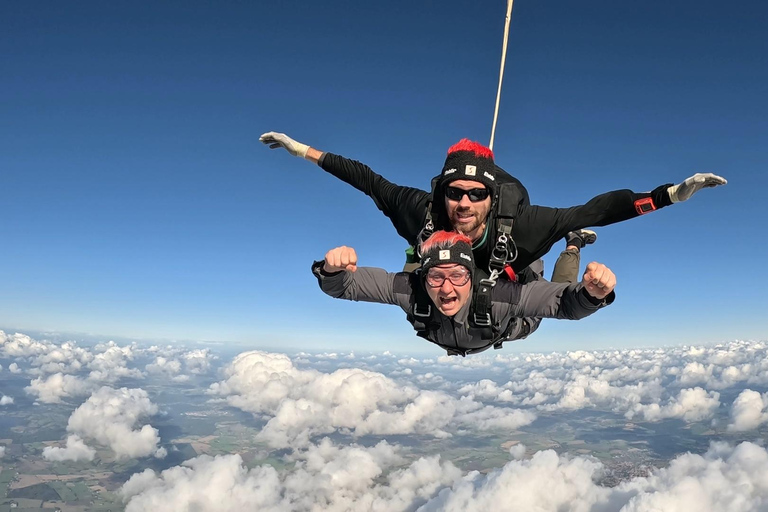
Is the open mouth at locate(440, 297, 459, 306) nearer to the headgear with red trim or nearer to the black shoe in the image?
the headgear with red trim

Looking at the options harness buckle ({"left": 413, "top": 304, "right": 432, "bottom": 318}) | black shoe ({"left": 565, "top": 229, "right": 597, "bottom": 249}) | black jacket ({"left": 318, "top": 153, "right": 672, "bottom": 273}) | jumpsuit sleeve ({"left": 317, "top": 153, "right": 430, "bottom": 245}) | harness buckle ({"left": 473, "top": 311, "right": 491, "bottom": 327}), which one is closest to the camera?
black jacket ({"left": 318, "top": 153, "right": 672, "bottom": 273})

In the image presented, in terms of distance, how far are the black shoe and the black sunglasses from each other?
2.28 m

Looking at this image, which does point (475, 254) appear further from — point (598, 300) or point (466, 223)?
point (598, 300)

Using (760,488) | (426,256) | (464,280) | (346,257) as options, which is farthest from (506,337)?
(760,488)

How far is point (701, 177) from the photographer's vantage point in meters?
3.26

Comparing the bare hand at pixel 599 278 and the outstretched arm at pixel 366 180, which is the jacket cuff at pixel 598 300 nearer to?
the bare hand at pixel 599 278

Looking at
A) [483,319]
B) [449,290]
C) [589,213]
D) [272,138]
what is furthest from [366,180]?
[589,213]

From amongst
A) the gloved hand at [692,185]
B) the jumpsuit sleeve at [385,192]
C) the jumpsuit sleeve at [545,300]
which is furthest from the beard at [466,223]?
the gloved hand at [692,185]

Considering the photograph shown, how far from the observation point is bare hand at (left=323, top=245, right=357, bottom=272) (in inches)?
131

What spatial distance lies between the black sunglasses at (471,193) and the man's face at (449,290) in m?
0.70

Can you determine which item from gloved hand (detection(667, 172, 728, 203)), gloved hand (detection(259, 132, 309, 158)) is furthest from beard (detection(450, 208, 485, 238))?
gloved hand (detection(259, 132, 309, 158))

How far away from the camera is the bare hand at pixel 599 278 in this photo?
2926 mm

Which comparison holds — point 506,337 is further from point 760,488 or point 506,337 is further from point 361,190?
point 760,488

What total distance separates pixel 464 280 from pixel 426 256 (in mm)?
407
